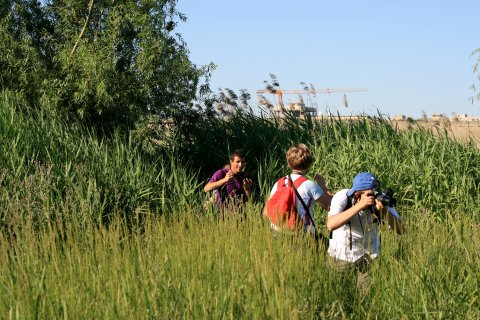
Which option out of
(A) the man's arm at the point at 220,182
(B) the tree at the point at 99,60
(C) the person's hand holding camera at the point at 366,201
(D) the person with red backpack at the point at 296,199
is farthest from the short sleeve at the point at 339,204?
(B) the tree at the point at 99,60

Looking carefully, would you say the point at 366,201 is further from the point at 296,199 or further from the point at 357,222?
the point at 296,199

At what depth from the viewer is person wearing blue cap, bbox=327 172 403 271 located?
18.3ft

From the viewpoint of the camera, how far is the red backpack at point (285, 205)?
5887 mm

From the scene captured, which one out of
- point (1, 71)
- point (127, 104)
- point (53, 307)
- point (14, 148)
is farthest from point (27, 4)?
point (53, 307)

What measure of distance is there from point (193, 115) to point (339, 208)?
803cm

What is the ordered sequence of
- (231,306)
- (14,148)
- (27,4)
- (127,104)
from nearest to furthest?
(231,306), (14,148), (127,104), (27,4)

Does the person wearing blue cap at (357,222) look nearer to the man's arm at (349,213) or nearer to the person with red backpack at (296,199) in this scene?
the man's arm at (349,213)

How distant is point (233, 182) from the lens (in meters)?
8.52

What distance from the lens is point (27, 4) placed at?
13453 mm

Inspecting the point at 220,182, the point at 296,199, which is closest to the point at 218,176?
the point at 220,182

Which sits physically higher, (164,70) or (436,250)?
(164,70)

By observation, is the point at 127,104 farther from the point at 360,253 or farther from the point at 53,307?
the point at 53,307

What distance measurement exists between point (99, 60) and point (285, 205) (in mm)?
6955

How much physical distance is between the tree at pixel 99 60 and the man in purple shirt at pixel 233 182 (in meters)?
4.00
